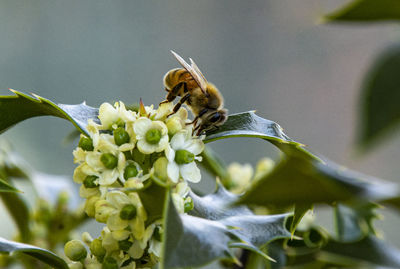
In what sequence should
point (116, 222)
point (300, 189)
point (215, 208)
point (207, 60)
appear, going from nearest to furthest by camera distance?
point (300, 189), point (116, 222), point (215, 208), point (207, 60)

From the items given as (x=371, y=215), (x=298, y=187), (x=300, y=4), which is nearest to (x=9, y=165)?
(x=371, y=215)

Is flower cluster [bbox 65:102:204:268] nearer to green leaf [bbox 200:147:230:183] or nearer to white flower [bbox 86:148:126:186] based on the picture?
white flower [bbox 86:148:126:186]

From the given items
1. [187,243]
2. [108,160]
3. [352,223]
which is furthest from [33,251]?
[352,223]

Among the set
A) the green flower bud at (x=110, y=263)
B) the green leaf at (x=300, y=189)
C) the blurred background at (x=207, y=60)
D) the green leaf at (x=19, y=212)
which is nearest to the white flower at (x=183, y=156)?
the green flower bud at (x=110, y=263)

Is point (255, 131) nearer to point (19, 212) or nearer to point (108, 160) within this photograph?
point (108, 160)

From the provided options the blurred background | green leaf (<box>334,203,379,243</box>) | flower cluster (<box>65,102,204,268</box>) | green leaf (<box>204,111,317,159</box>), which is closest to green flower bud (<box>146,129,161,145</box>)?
flower cluster (<box>65,102,204,268</box>)

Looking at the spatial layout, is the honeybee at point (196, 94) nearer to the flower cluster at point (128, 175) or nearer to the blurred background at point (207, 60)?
the flower cluster at point (128, 175)
